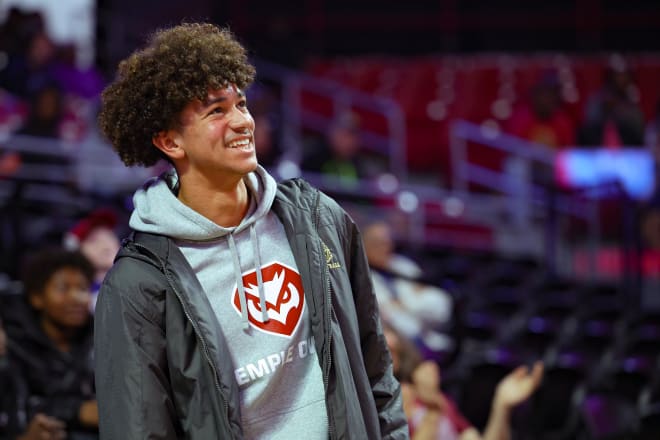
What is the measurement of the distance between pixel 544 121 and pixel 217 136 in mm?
7324

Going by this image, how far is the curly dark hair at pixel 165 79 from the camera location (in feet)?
6.38

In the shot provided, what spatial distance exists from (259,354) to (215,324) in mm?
107

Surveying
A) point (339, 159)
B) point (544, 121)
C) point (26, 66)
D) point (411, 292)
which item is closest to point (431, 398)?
point (411, 292)

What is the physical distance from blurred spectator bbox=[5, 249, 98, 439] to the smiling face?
164cm

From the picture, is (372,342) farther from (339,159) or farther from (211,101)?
(339,159)

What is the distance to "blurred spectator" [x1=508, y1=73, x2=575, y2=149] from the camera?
884cm

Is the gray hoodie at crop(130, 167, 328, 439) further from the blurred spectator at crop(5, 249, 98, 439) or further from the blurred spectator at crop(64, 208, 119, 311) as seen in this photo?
the blurred spectator at crop(64, 208, 119, 311)

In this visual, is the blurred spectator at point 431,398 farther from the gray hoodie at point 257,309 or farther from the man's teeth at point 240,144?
the man's teeth at point 240,144

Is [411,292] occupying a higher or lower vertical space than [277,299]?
lower

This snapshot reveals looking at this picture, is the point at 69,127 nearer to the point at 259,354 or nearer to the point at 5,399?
the point at 5,399

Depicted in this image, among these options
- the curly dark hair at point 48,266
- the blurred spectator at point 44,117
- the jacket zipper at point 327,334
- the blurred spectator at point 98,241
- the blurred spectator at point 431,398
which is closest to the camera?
the jacket zipper at point 327,334

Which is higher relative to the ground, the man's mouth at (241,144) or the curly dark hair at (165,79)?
the curly dark hair at (165,79)

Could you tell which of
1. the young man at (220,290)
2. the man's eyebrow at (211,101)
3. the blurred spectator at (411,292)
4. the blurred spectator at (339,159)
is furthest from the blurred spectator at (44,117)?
the man's eyebrow at (211,101)

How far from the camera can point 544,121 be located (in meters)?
8.95
